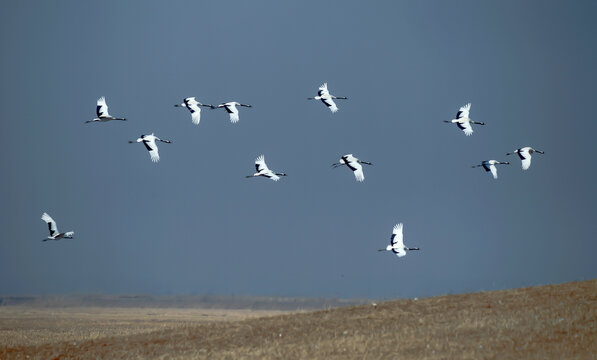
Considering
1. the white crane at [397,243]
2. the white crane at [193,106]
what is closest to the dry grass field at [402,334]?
the white crane at [397,243]

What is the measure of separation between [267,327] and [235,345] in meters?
3.27

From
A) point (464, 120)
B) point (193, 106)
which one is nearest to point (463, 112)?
point (464, 120)

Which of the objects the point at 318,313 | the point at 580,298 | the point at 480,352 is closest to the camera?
the point at 480,352

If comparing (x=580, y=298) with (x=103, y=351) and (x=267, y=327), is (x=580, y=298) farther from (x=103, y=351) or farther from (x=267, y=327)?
(x=103, y=351)

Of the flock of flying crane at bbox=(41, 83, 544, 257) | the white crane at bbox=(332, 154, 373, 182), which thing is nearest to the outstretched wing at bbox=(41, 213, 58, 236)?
the flock of flying crane at bbox=(41, 83, 544, 257)

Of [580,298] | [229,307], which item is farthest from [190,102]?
[229,307]

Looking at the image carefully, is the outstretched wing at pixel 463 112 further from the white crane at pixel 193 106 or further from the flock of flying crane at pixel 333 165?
the white crane at pixel 193 106

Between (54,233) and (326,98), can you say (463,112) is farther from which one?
(54,233)

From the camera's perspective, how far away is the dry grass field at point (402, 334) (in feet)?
96.7

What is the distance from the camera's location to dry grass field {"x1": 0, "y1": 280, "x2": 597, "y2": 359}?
2947 cm

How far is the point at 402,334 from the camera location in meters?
32.7

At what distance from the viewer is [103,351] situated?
33875 mm

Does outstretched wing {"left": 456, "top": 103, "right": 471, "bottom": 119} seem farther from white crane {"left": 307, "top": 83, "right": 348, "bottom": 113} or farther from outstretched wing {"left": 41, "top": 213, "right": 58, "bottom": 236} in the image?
outstretched wing {"left": 41, "top": 213, "right": 58, "bottom": 236}

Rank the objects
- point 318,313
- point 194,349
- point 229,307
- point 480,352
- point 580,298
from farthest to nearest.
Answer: point 229,307
point 318,313
point 580,298
point 194,349
point 480,352
